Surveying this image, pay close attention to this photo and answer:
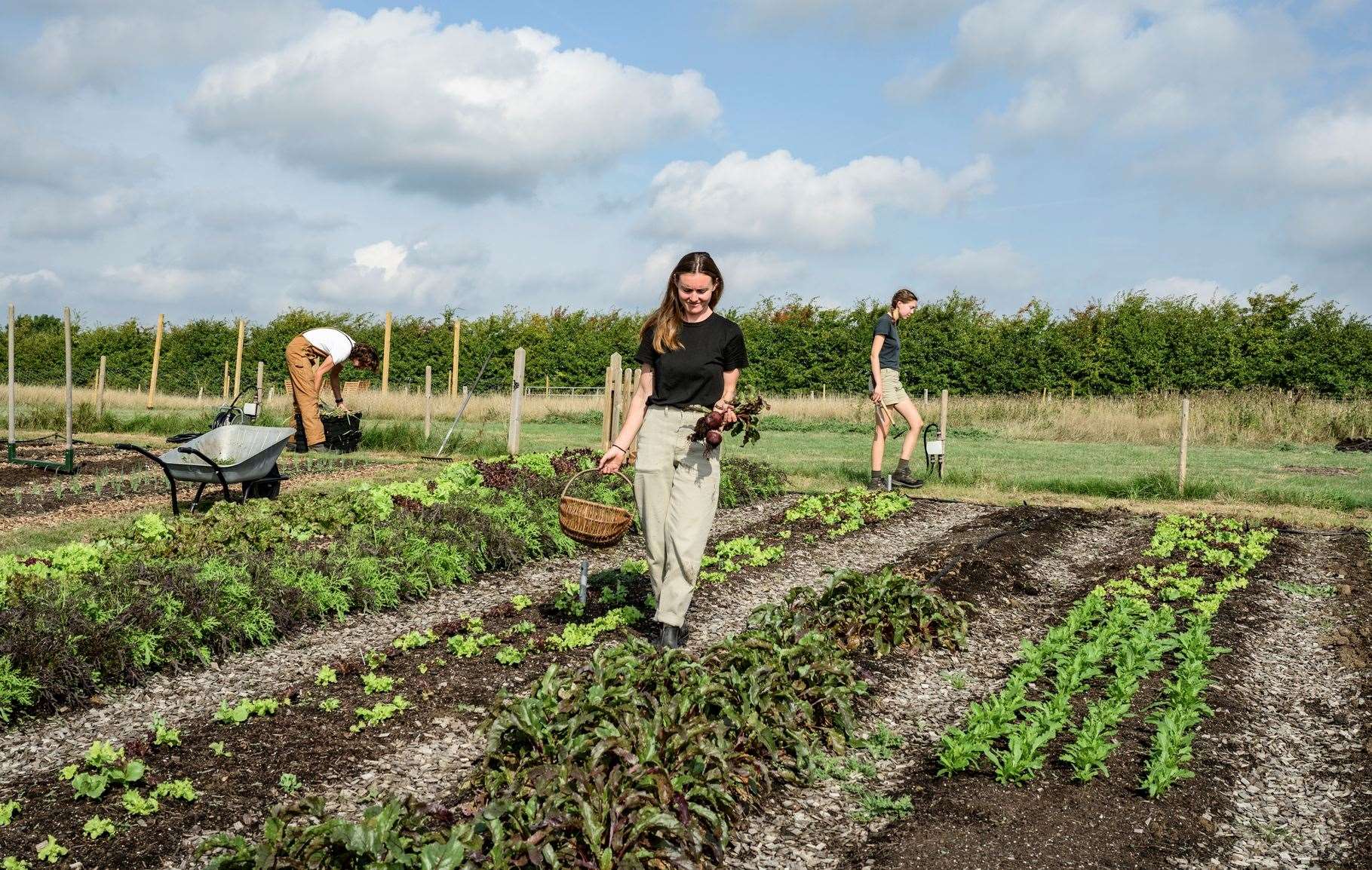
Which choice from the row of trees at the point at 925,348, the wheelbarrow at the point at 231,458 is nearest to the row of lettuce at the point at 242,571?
the wheelbarrow at the point at 231,458

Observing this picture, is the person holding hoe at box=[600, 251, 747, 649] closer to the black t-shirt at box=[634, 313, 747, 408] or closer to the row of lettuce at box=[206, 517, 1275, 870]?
the black t-shirt at box=[634, 313, 747, 408]

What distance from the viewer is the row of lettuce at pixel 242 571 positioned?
4.18 metres

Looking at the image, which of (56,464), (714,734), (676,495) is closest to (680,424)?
(676,495)

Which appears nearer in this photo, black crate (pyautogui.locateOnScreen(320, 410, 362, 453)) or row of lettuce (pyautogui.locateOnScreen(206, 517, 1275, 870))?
row of lettuce (pyautogui.locateOnScreen(206, 517, 1275, 870))

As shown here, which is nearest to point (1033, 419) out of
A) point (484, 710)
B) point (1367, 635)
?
point (1367, 635)

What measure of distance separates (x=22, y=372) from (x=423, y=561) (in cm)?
3277

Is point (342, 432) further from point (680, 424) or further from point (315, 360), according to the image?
point (680, 424)

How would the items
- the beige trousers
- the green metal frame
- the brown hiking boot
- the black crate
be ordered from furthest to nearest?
the black crate → the brown hiking boot → the green metal frame → the beige trousers

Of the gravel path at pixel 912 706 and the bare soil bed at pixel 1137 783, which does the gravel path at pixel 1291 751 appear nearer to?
the bare soil bed at pixel 1137 783

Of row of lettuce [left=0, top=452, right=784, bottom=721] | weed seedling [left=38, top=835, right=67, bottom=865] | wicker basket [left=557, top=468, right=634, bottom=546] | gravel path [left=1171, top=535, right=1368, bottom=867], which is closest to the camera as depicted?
weed seedling [left=38, top=835, right=67, bottom=865]

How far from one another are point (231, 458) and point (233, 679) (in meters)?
4.17

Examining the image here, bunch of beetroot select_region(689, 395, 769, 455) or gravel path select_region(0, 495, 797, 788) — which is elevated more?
bunch of beetroot select_region(689, 395, 769, 455)

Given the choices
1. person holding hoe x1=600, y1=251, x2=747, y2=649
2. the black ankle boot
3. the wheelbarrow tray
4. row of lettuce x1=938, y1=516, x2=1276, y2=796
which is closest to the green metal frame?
A: the wheelbarrow tray

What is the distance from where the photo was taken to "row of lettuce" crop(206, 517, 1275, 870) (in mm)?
2568
